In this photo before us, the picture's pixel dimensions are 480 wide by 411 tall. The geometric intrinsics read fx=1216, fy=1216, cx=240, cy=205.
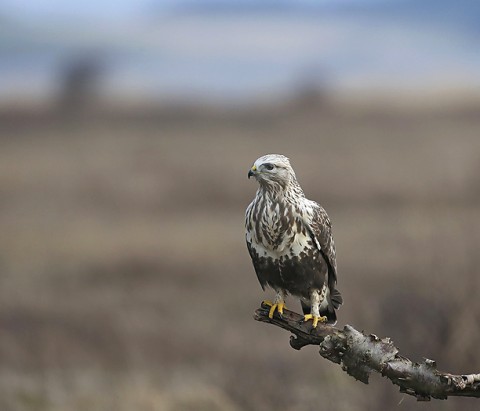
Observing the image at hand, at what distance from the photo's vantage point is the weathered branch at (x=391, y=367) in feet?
18.4

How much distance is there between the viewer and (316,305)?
20.9 feet

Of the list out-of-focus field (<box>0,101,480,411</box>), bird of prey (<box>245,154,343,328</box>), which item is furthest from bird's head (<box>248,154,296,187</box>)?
out-of-focus field (<box>0,101,480,411</box>)

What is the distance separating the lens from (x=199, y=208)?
82.9 feet

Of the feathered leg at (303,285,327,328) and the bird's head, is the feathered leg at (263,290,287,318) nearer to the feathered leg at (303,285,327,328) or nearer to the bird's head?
the feathered leg at (303,285,327,328)

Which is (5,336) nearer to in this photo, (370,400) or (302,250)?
Answer: (370,400)

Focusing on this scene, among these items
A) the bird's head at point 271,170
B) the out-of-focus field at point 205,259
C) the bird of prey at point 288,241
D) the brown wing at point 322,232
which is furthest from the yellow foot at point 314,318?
the out-of-focus field at point 205,259

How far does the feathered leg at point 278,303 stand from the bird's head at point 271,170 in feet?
2.48

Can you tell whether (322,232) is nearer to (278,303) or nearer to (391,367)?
(278,303)

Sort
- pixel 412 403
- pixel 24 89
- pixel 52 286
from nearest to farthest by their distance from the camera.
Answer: pixel 412 403 < pixel 52 286 < pixel 24 89

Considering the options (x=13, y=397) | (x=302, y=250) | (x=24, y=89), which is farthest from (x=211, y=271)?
(x=24, y=89)

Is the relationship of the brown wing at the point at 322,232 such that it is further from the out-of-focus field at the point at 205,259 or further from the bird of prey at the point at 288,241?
the out-of-focus field at the point at 205,259

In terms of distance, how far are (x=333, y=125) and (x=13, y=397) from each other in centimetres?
2661

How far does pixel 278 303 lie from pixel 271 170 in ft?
3.00

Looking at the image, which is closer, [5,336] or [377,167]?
[5,336]
